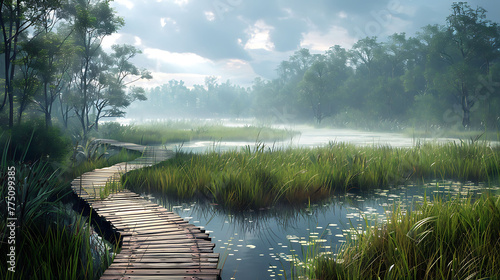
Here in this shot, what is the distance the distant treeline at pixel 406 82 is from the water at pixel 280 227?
1283 cm

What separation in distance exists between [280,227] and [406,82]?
30.5 metres

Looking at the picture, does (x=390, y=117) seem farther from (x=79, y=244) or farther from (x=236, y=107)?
(x=236, y=107)

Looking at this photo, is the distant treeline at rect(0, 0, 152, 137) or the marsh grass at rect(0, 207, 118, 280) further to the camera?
the distant treeline at rect(0, 0, 152, 137)

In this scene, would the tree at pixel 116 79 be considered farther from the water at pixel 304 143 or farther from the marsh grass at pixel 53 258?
the marsh grass at pixel 53 258

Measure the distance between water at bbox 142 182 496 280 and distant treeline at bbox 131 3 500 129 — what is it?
12.8 metres

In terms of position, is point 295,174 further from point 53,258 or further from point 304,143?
point 304,143

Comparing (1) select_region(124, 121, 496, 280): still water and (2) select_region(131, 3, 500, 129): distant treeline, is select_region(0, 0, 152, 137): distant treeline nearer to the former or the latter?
(1) select_region(124, 121, 496, 280): still water

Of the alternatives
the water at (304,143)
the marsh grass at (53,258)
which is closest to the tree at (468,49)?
the water at (304,143)

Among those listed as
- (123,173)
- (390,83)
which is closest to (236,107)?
(390,83)

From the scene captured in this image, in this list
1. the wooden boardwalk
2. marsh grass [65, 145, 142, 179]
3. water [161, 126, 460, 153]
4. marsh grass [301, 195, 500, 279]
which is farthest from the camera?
water [161, 126, 460, 153]

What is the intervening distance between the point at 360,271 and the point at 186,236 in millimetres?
1850

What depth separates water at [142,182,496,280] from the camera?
4.05 m

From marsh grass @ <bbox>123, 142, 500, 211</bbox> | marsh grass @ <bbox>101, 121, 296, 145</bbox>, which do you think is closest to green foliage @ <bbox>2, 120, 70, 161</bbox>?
marsh grass @ <bbox>123, 142, 500, 211</bbox>

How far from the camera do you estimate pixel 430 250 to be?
134 inches
